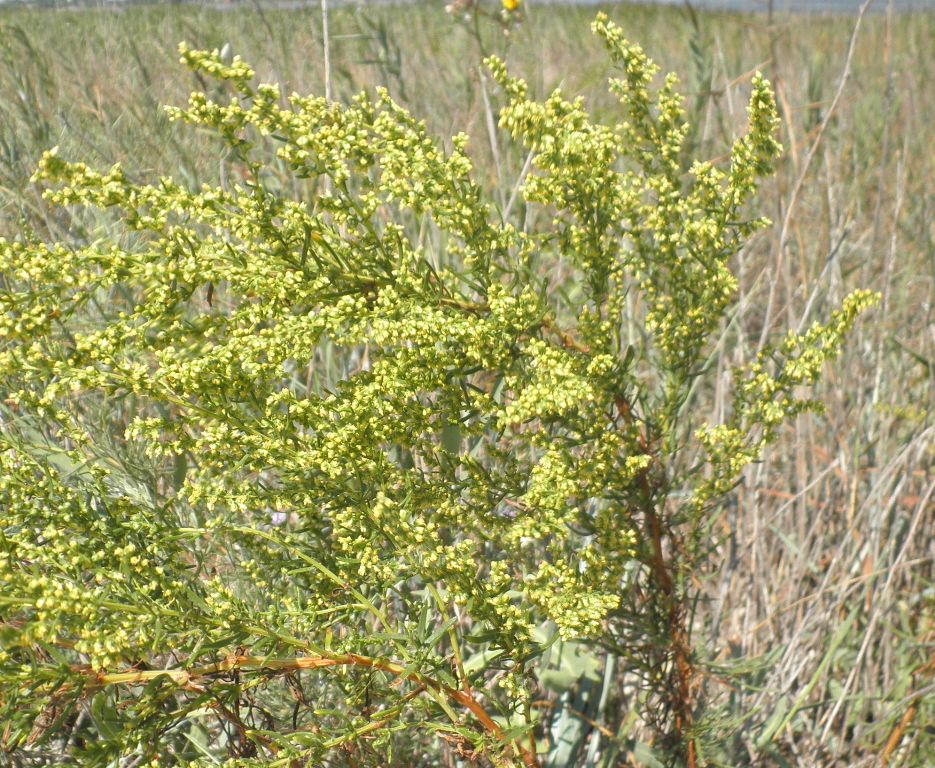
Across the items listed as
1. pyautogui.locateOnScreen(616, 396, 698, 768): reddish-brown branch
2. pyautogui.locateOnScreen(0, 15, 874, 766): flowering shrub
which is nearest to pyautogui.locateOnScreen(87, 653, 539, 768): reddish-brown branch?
pyautogui.locateOnScreen(0, 15, 874, 766): flowering shrub

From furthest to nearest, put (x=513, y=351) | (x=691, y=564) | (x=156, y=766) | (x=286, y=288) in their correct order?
(x=691, y=564)
(x=513, y=351)
(x=286, y=288)
(x=156, y=766)

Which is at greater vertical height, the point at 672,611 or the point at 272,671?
the point at 272,671

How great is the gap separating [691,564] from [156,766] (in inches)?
33.0

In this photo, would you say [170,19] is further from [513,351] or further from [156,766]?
[156,766]

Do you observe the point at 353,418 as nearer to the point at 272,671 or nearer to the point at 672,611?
the point at 272,671

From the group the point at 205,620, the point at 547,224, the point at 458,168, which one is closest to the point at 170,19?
the point at 547,224

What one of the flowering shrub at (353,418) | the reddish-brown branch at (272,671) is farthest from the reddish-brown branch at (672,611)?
the reddish-brown branch at (272,671)

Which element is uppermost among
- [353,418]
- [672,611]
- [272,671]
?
[353,418]

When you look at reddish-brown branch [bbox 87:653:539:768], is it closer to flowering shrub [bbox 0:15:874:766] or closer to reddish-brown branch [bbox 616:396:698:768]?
flowering shrub [bbox 0:15:874:766]

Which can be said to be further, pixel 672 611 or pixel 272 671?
pixel 672 611

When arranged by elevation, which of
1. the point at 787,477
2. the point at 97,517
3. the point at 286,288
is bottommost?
the point at 787,477

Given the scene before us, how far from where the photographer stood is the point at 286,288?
1192 millimetres

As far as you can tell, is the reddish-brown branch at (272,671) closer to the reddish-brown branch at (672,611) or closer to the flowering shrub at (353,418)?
the flowering shrub at (353,418)

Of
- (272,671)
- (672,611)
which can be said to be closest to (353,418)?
(272,671)
